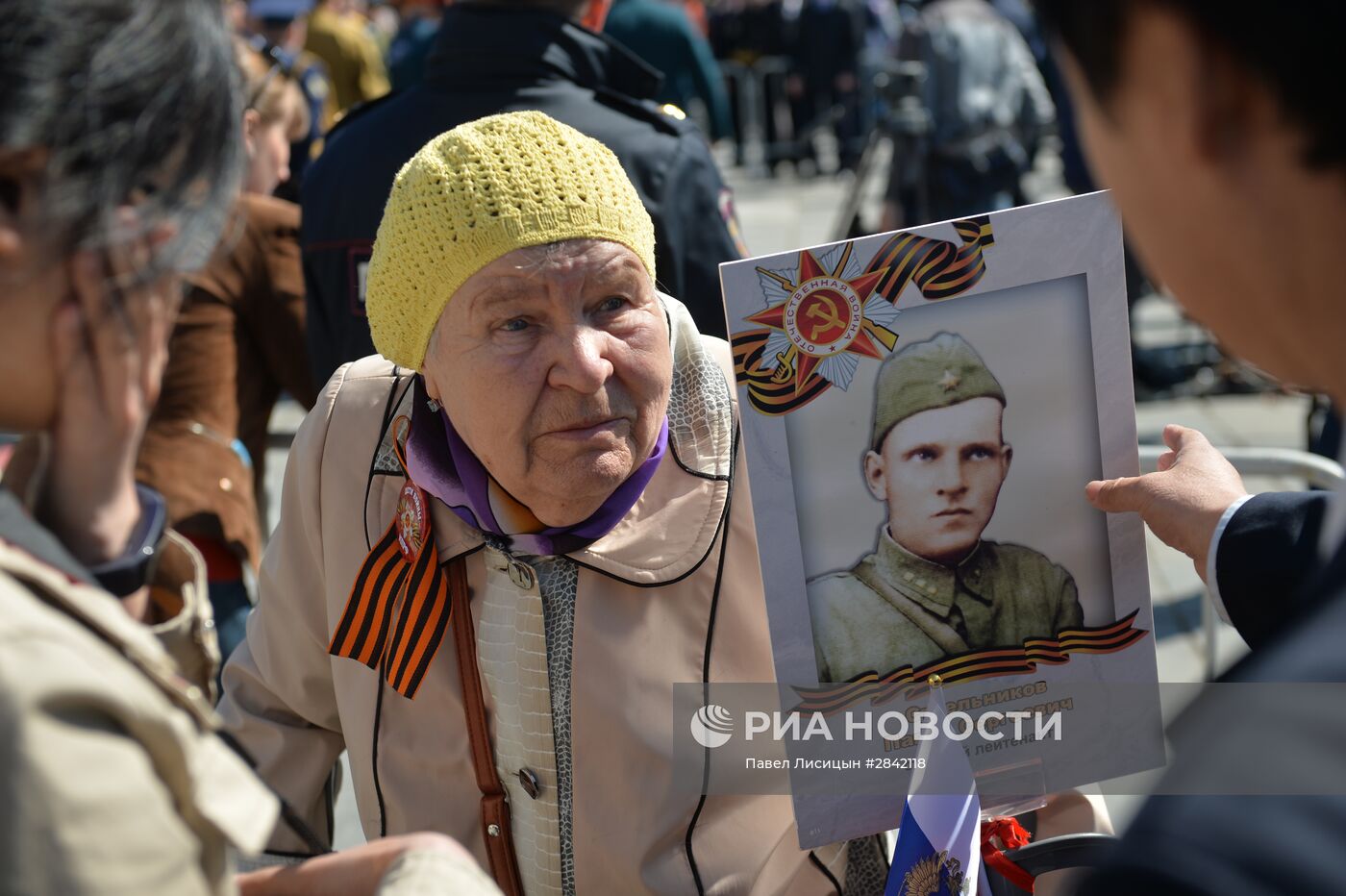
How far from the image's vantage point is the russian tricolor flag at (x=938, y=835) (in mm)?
1498

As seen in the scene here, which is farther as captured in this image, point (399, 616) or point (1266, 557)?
point (399, 616)

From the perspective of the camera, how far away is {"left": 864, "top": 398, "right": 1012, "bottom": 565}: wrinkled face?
5.28 ft

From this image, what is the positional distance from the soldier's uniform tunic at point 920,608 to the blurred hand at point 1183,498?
0.11 meters

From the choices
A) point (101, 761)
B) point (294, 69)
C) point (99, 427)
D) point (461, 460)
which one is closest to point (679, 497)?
point (461, 460)

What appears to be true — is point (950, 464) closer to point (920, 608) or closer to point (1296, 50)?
point (920, 608)

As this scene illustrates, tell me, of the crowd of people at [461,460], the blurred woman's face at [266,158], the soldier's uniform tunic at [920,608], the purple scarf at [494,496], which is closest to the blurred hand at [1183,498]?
the crowd of people at [461,460]

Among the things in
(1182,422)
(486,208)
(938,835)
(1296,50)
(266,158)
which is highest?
(1296,50)

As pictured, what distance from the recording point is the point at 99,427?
3.16 ft

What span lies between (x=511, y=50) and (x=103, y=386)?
2075mm

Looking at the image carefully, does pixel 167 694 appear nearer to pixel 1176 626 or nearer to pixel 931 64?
pixel 1176 626

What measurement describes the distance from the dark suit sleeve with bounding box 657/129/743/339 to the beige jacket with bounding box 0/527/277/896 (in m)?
1.94

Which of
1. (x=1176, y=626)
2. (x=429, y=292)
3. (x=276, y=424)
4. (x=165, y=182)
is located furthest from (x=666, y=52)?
(x=165, y=182)

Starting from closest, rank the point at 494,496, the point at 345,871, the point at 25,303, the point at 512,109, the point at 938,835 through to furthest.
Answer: the point at 25,303, the point at 345,871, the point at 938,835, the point at 494,496, the point at 512,109

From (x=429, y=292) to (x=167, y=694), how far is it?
1.00m
